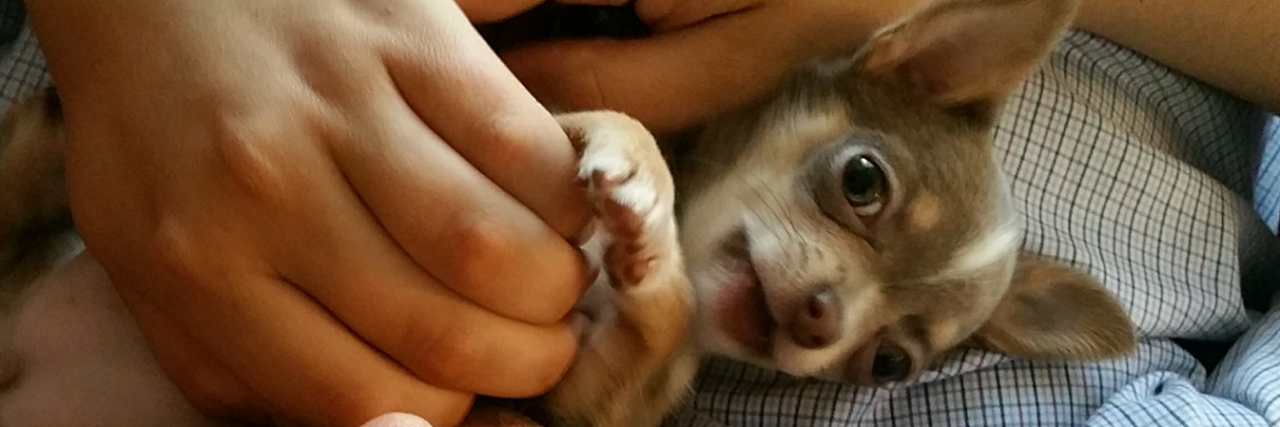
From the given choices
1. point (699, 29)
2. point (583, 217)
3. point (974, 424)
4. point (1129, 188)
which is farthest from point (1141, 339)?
point (583, 217)

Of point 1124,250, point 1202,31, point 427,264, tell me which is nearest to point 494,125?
point 427,264

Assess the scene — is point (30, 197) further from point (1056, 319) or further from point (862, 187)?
point (1056, 319)

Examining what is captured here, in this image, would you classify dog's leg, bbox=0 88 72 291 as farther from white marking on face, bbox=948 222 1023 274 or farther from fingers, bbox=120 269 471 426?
white marking on face, bbox=948 222 1023 274

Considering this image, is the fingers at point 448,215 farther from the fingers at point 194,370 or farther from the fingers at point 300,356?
the fingers at point 194,370

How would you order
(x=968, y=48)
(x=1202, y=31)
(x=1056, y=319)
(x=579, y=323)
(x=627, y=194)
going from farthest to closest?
1. (x=1202, y=31)
2. (x=1056, y=319)
3. (x=968, y=48)
4. (x=579, y=323)
5. (x=627, y=194)

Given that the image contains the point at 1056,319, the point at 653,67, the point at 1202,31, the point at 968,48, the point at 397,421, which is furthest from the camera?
the point at 1202,31

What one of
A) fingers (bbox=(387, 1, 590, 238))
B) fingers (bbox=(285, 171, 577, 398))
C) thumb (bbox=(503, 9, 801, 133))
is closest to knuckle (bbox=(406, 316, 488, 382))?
fingers (bbox=(285, 171, 577, 398))

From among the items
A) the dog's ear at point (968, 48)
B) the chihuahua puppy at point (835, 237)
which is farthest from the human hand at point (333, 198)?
the dog's ear at point (968, 48)
